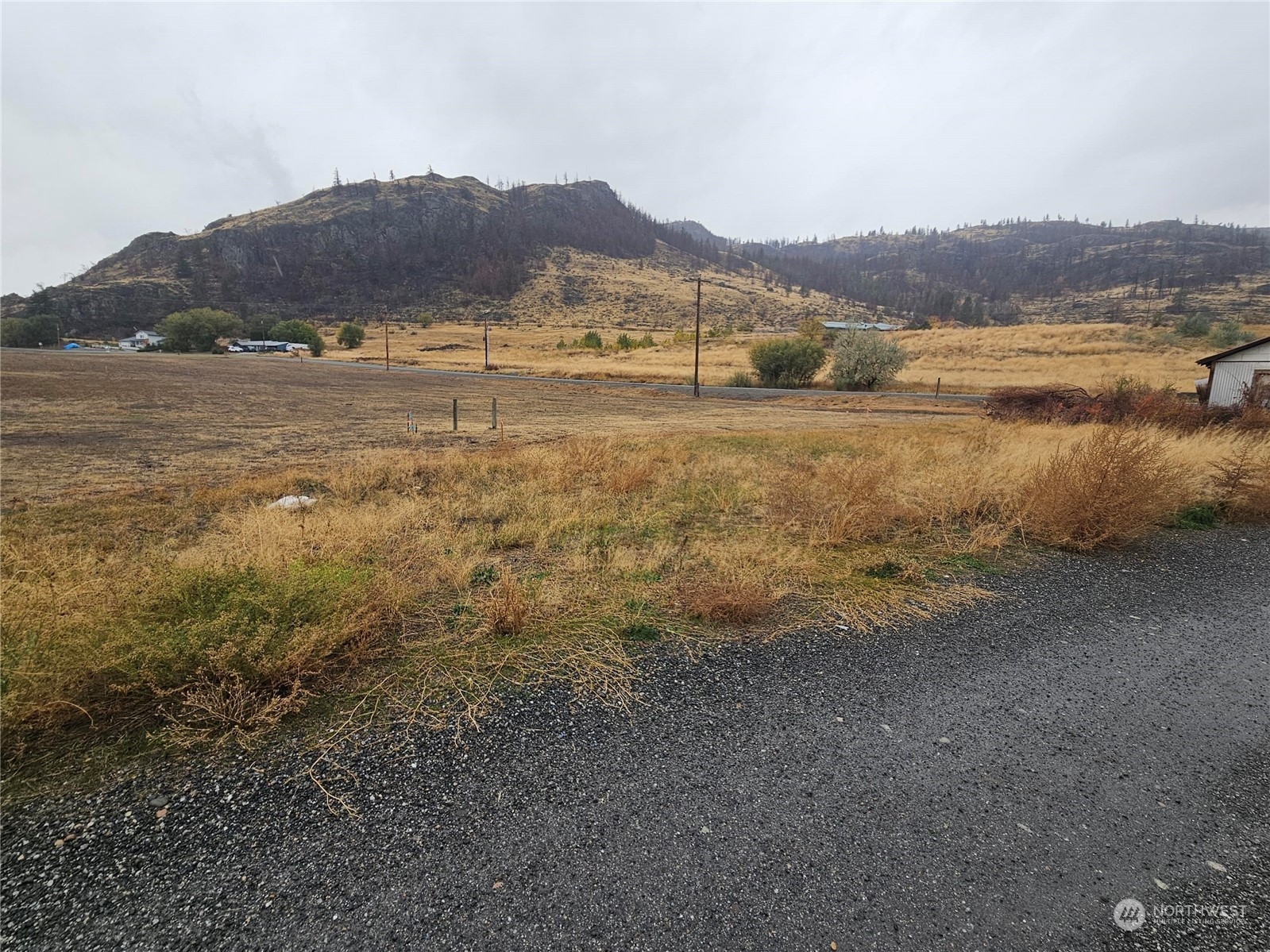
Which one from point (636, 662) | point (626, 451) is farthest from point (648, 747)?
point (626, 451)

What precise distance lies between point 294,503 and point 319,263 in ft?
620

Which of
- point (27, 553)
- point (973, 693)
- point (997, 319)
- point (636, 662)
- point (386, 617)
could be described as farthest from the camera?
point (997, 319)

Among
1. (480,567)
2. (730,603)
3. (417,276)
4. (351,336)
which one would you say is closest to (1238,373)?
(730,603)

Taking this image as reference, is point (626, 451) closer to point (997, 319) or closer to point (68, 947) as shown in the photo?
point (68, 947)

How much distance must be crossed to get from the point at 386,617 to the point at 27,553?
4.18m

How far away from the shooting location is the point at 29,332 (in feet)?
291

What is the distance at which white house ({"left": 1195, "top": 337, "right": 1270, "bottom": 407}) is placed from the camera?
62.7ft

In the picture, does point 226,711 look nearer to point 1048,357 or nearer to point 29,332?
point 1048,357

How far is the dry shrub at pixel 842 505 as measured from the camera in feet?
22.0

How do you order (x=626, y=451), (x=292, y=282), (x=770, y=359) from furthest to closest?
(x=292, y=282)
(x=770, y=359)
(x=626, y=451)

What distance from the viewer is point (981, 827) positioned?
8.50ft

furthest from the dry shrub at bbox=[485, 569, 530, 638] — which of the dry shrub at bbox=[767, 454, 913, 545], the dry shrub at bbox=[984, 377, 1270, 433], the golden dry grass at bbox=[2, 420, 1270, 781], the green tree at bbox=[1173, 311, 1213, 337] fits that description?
the green tree at bbox=[1173, 311, 1213, 337]

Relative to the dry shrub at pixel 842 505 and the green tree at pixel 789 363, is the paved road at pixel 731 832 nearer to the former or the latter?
the dry shrub at pixel 842 505

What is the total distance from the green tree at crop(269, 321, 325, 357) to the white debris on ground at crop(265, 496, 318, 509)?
94.1 meters
